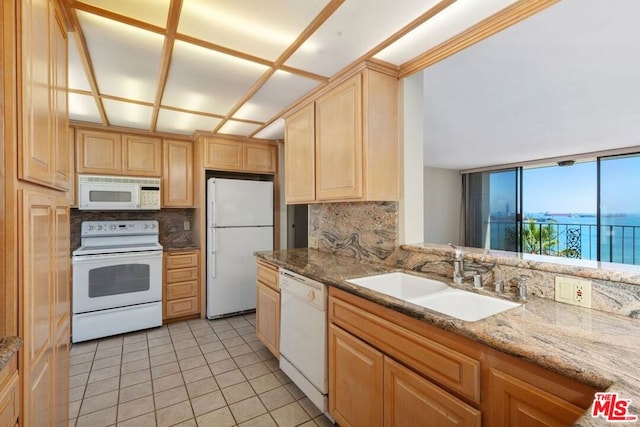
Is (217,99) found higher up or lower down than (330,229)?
higher up

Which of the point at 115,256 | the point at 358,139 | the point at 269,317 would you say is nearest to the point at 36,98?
the point at 358,139

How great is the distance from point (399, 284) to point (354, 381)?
0.65 meters

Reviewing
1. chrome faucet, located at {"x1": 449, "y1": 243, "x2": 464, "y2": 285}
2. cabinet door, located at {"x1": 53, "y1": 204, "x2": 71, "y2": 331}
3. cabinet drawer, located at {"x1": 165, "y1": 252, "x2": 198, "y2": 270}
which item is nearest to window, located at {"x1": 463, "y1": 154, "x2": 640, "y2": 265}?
chrome faucet, located at {"x1": 449, "y1": 243, "x2": 464, "y2": 285}

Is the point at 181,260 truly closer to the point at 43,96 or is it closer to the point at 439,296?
the point at 43,96

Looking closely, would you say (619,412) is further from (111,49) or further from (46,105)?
(111,49)

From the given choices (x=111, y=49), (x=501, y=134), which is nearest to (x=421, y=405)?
(x=111, y=49)

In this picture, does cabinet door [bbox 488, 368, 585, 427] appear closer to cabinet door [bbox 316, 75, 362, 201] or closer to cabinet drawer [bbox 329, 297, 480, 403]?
cabinet drawer [bbox 329, 297, 480, 403]

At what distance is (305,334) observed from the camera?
198 centimetres

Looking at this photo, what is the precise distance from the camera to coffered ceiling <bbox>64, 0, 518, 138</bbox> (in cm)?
140

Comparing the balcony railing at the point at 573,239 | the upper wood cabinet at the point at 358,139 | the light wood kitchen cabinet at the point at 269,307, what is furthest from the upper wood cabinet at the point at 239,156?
the balcony railing at the point at 573,239

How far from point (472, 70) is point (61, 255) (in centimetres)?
272

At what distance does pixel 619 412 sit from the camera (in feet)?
1.94

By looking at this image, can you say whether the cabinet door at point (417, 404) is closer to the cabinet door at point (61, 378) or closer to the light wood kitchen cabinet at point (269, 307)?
the light wood kitchen cabinet at point (269, 307)

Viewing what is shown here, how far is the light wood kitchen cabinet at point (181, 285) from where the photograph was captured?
347cm
